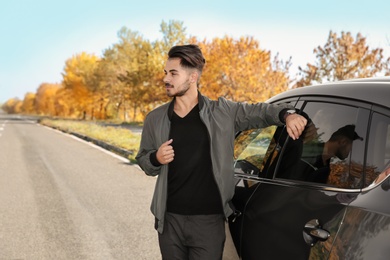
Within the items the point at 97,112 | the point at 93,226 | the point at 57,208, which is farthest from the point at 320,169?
the point at 97,112

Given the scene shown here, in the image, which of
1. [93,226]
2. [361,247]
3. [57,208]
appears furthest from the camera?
[57,208]

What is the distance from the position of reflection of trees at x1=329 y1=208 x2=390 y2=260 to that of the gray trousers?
0.86 meters

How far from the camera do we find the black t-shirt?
2.47 metres

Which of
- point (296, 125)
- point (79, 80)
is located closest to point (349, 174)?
point (296, 125)

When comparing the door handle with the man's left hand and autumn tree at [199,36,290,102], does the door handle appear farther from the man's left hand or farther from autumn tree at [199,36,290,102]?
autumn tree at [199,36,290,102]

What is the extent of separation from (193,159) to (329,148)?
2.26ft

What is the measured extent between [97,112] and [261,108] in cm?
7613

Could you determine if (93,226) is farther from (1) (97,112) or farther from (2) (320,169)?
(1) (97,112)

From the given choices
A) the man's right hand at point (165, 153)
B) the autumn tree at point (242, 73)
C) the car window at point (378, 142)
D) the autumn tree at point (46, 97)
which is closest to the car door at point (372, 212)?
the car window at point (378, 142)

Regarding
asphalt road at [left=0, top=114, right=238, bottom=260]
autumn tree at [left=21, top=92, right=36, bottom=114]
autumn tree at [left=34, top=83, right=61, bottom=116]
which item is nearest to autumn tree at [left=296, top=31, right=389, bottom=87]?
asphalt road at [left=0, top=114, right=238, bottom=260]

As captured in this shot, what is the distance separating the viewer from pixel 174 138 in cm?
250

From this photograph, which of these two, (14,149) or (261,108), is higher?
(261,108)

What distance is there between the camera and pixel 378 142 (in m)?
1.83

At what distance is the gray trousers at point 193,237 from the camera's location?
2488mm
